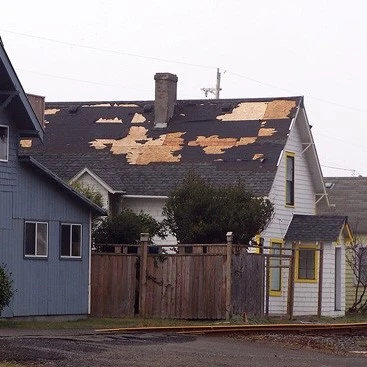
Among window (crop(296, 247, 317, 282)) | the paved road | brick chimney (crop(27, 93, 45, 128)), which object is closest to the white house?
window (crop(296, 247, 317, 282))

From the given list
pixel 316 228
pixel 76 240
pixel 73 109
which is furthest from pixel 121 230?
pixel 73 109

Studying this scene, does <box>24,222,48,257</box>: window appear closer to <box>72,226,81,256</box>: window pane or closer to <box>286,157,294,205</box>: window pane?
<box>72,226,81,256</box>: window pane

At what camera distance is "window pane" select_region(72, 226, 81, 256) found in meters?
34.2

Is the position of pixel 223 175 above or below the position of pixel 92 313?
above

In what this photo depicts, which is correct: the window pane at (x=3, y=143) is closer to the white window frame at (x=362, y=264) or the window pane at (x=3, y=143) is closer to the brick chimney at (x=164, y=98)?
the brick chimney at (x=164, y=98)

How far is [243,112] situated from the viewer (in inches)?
1743

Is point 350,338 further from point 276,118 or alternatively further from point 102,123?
point 102,123

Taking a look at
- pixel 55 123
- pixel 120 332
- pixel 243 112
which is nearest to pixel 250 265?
pixel 120 332

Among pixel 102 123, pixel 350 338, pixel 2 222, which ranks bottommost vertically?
pixel 350 338

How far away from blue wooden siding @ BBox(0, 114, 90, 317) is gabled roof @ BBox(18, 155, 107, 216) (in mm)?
137

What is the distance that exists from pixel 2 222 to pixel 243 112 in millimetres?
14876

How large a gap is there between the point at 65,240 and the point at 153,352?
11.3 meters

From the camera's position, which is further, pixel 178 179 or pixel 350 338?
pixel 178 179

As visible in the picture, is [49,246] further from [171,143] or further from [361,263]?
[361,263]
